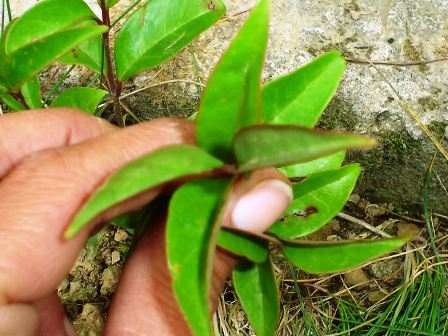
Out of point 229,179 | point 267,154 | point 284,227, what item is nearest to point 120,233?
point 284,227

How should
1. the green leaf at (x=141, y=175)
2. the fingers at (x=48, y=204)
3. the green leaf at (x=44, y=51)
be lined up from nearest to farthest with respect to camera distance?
the green leaf at (x=141, y=175) → the fingers at (x=48, y=204) → the green leaf at (x=44, y=51)

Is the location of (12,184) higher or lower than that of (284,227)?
higher

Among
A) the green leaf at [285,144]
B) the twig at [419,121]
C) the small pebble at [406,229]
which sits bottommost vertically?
the small pebble at [406,229]

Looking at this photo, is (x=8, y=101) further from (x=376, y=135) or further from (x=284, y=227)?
(x=376, y=135)

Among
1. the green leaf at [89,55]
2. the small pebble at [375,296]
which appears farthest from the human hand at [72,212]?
the small pebble at [375,296]

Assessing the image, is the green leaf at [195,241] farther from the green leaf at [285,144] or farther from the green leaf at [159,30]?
the green leaf at [159,30]

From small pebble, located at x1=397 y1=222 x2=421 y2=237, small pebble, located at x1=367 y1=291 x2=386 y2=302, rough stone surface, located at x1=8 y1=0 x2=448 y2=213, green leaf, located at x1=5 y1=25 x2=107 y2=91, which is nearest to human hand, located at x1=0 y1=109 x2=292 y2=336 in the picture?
green leaf, located at x1=5 y1=25 x2=107 y2=91
